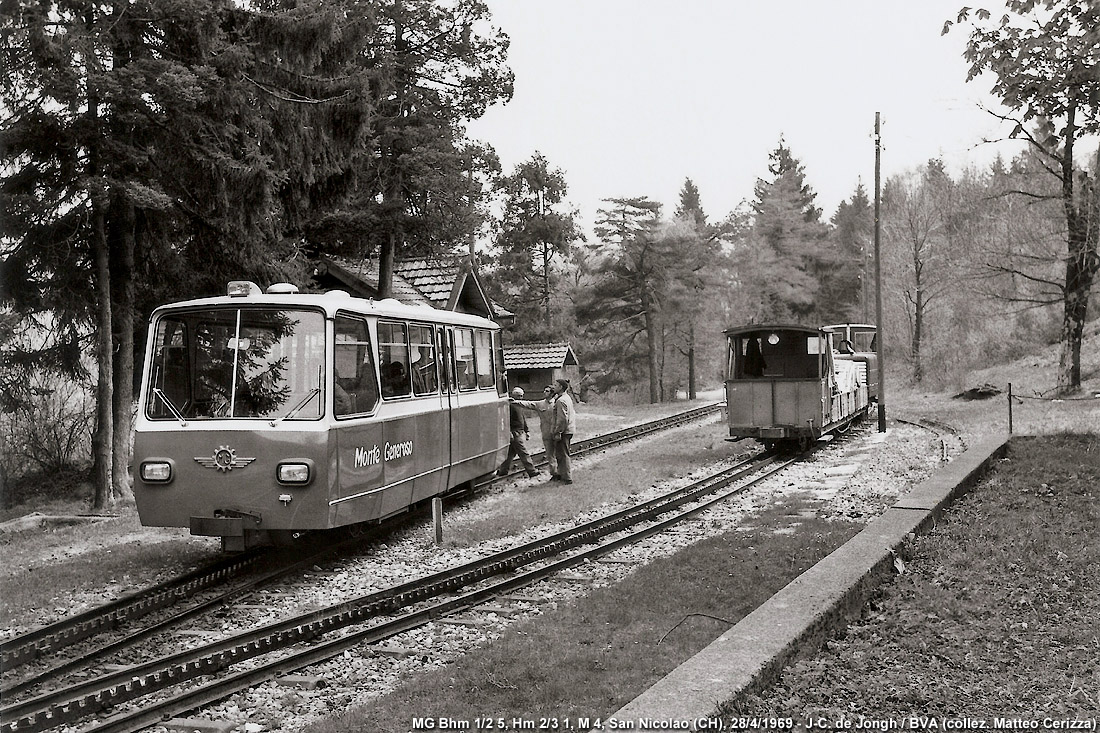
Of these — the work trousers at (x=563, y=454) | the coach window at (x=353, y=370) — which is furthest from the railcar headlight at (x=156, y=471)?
the work trousers at (x=563, y=454)

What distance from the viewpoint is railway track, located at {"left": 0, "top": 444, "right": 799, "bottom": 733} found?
577 centimetres

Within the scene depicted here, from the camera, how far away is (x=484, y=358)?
14750mm

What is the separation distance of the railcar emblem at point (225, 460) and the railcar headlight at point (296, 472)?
0.31 meters

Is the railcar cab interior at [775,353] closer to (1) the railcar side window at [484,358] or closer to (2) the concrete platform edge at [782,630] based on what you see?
(1) the railcar side window at [484,358]

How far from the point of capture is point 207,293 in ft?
53.5

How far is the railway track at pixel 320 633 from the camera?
18.9ft

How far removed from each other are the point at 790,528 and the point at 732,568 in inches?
109

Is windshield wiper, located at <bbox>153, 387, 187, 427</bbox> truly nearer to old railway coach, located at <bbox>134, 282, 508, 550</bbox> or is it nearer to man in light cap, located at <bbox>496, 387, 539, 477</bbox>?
old railway coach, located at <bbox>134, 282, 508, 550</bbox>

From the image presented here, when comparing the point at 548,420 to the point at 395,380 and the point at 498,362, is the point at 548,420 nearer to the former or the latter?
the point at 498,362

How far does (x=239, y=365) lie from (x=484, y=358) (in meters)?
5.75

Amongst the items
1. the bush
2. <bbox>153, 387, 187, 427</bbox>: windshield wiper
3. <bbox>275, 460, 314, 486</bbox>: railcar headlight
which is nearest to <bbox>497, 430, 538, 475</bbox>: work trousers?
<bbox>275, 460, 314, 486</bbox>: railcar headlight

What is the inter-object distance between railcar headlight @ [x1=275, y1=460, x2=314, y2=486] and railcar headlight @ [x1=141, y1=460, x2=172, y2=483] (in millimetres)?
1118

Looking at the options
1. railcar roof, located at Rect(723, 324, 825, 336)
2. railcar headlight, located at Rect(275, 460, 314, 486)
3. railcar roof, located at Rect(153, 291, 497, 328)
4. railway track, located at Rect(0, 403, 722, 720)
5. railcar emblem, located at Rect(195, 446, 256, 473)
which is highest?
railcar roof, located at Rect(153, 291, 497, 328)

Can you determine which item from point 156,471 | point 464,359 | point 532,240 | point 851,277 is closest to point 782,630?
point 156,471
